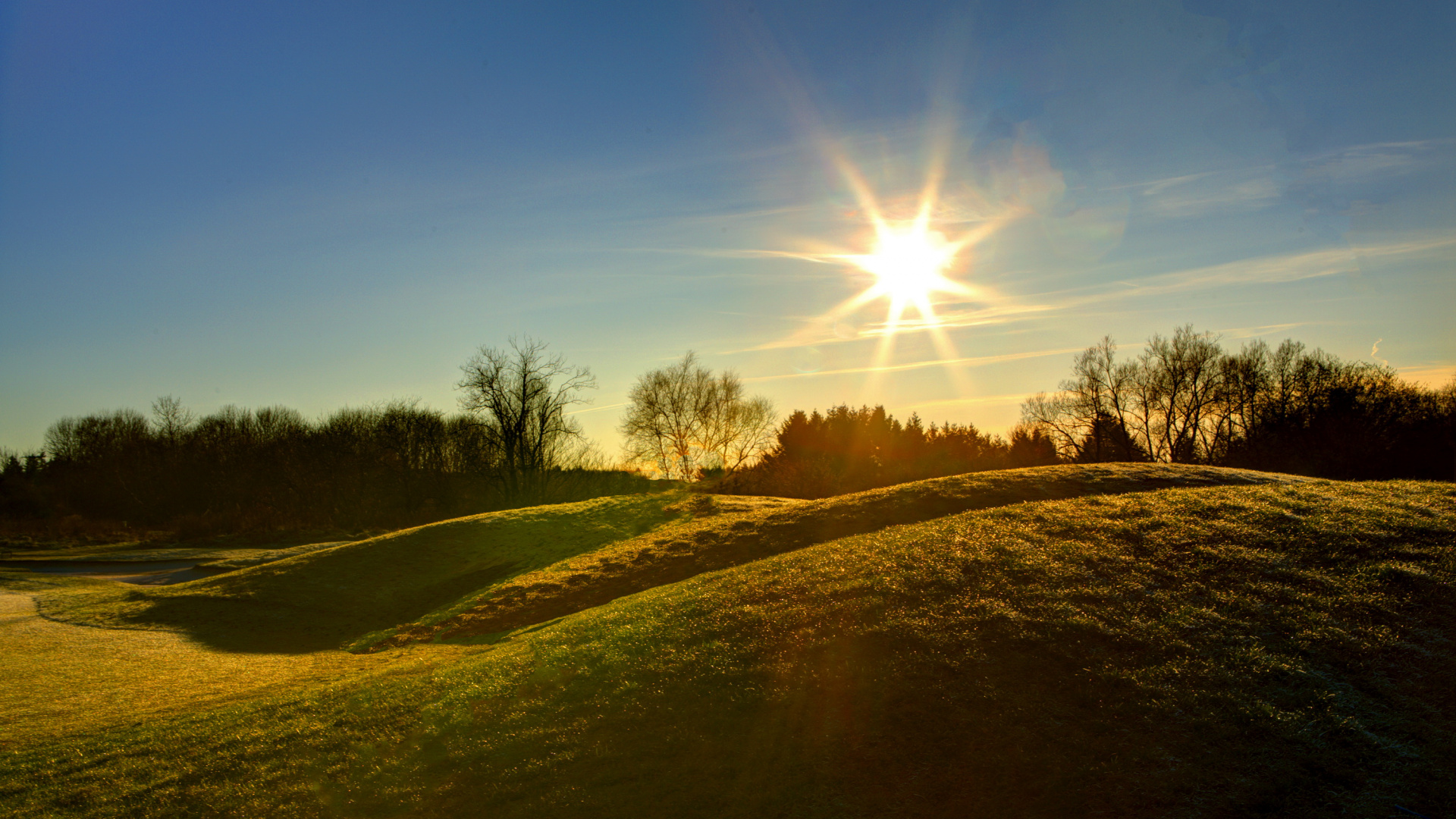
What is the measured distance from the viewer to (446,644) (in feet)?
52.9

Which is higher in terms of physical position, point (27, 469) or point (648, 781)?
point (27, 469)

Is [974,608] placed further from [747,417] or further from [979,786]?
[747,417]

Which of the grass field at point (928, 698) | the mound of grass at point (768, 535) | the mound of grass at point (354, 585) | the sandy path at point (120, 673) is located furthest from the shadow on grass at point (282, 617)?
the grass field at point (928, 698)

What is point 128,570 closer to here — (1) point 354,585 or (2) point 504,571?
(1) point 354,585

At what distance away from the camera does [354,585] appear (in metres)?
23.9

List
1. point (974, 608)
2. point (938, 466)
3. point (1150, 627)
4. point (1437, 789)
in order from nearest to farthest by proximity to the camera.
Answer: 1. point (1437, 789)
2. point (1150, 627)
3. point (974, 608)
4. point (938, 466)

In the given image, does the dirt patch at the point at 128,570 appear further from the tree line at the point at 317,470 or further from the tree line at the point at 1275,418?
the tree line at the point at 1275,418

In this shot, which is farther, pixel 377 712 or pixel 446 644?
pixel 446 644

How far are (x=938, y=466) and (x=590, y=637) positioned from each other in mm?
41576

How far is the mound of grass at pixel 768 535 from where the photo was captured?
18.2m

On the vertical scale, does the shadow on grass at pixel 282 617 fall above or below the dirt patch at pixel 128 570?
below

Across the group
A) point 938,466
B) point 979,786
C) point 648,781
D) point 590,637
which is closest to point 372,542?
point 590,637

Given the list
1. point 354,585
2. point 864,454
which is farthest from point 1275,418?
point 354,585

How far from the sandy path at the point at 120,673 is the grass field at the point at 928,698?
21 centimetres
